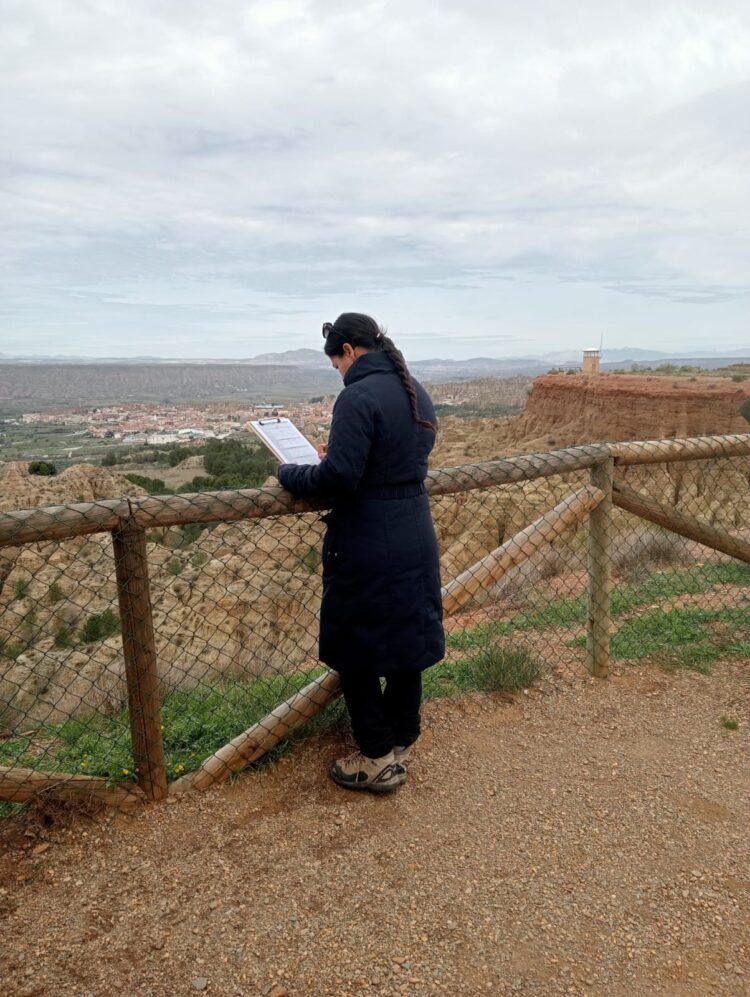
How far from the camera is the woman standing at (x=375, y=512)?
2.66m

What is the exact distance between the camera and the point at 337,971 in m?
2.31

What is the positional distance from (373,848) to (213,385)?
9067cm

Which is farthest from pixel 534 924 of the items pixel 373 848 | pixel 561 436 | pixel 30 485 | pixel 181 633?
pixel 561 436

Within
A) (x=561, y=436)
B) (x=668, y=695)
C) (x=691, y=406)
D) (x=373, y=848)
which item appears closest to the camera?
(x=373, y=848)

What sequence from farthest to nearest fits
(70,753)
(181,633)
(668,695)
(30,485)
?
(30,485) → (181,633) → (668,695) → (70,753)

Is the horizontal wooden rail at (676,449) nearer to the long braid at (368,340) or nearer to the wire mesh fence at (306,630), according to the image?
the wire mesh fence at (306,630)

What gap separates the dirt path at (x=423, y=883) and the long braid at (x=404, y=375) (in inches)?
64.9

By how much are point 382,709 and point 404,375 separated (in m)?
1.44

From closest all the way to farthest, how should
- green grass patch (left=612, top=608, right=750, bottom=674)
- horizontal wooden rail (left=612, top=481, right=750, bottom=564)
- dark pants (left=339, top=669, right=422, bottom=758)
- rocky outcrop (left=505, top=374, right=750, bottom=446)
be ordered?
dark pants (left=339, top=669, right=422, bottom=758) → horizontal wooden rail (left=612, top=481, right=750, bottom=564) → green grass patch (left=612, top=608, right=750, bottom=674) → rocky outcrop (left=505, top=374, right=750, bottom=446)

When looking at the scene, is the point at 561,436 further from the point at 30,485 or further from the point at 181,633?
the point at 181,633

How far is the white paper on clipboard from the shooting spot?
2.88m

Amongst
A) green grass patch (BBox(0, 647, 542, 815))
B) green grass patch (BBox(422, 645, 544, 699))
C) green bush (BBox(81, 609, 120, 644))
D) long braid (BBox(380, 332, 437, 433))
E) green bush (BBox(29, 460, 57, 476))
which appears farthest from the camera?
green bush (BBox(29, 460, 57, 476))

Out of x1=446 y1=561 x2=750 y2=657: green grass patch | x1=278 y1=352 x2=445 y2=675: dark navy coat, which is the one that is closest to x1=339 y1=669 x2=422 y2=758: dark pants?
x1=278 y1=352 x2=445 y2=675: dark navy coat

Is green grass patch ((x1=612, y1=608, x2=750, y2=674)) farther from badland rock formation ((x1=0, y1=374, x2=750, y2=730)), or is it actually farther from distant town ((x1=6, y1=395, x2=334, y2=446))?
distant town ((x1=6, y1=395, x2=334, y2=446))
